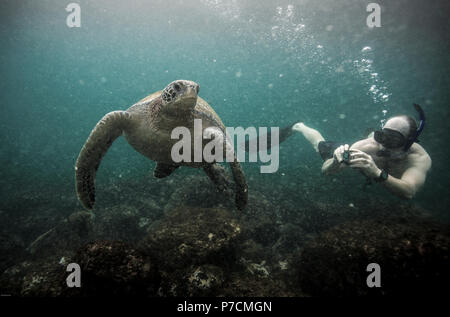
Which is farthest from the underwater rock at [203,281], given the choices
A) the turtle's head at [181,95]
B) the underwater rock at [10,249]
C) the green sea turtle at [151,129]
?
the underwater rock at [10,249]

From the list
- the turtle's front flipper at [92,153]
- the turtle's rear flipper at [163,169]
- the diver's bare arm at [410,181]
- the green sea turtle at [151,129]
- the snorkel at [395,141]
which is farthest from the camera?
the turtle's rear flipper at [163,169]

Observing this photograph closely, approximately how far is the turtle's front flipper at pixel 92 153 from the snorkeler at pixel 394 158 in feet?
14.1

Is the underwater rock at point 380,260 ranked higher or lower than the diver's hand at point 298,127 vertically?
lower

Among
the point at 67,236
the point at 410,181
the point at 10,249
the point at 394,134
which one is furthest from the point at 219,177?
the point at 10,249

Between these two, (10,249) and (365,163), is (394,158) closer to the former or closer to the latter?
(365,163)

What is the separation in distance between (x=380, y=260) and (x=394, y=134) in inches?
123

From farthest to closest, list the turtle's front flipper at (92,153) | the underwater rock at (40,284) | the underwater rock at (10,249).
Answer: the underwater rock at (10,249) < the turtle's front flipper at (92,153) < the underwater rock at (40,284)

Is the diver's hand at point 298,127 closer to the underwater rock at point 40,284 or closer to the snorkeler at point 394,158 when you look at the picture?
the snorkeler at point 394,158

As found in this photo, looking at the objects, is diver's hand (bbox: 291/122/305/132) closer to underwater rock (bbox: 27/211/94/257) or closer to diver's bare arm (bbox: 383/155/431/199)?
diver's bare arm (bbox: 383/155/431/199)

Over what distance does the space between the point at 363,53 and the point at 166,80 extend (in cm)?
9403

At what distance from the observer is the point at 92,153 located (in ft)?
11.1

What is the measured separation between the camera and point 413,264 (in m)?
2.36

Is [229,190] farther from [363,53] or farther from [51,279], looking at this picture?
[363,53]

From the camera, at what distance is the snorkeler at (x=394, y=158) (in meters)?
3.53
